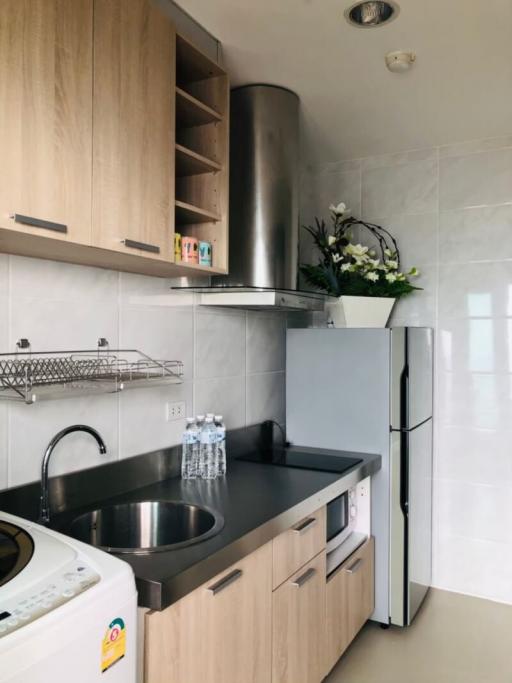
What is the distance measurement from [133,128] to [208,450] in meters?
1.24

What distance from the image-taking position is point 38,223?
1.27 m

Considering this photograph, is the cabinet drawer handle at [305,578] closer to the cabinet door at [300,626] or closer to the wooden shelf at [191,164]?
the cabinet door at [300,626]

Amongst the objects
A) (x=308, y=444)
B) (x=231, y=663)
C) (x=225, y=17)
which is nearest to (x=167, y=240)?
(x=225, y=17)

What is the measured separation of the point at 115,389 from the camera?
157 cm

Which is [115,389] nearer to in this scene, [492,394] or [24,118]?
[24,118]

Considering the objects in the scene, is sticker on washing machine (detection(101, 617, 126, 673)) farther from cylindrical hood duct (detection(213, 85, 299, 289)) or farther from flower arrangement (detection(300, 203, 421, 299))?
flower arrangement (detection(300, 203, 421, 299))

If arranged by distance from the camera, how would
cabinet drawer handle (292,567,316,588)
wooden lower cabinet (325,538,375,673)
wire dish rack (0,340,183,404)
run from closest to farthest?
1. wire dish rack (0,340,183,404)
2. cabinet drawer handle (292,567,316,588)
3. wooden lower cabinet (325,538,375,673)

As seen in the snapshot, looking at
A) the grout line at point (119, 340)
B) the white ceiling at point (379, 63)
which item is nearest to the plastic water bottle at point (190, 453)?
the grout line at point (119, 340)

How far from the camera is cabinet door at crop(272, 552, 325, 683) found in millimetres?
1753

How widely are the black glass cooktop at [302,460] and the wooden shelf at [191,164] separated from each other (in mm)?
1248

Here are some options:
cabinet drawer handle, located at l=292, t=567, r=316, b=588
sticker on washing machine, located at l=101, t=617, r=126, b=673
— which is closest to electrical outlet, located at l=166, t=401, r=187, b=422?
cabinet drawer handle, located at l=292, t=567, r=316, b=588

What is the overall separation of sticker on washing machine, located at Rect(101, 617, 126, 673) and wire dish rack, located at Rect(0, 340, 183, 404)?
554 mm

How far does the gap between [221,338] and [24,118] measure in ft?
4.64

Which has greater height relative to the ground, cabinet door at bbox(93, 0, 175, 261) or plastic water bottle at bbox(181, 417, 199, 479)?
cabinet door at bbox(93, 0, 175, 261)
